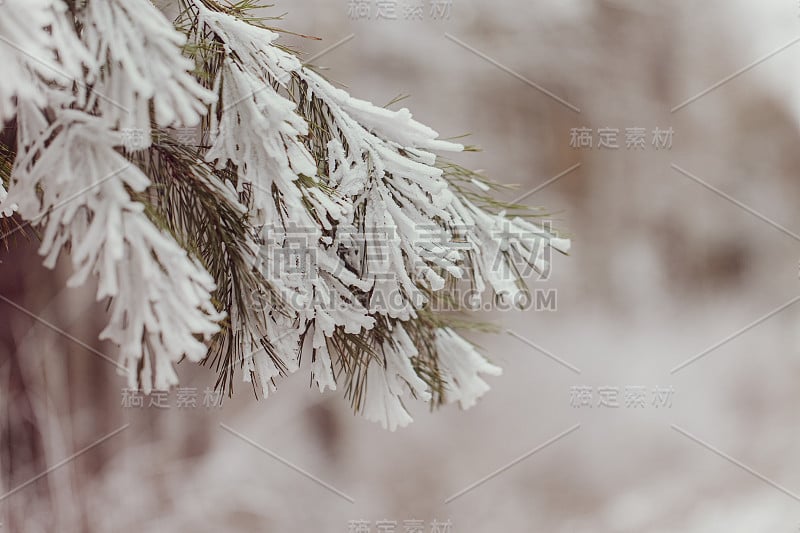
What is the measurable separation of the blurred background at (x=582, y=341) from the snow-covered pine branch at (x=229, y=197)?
740mm

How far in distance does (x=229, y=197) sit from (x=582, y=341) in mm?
937

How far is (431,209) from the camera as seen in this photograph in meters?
0.33

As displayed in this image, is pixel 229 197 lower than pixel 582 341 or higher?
higher

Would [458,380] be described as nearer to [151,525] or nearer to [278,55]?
[278,55]

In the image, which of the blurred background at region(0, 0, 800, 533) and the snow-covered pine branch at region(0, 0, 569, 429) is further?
the blurred background at region(0, 0, 800, 533)

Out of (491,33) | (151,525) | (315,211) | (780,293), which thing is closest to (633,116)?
(491,33)

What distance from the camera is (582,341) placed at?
112 centimetres

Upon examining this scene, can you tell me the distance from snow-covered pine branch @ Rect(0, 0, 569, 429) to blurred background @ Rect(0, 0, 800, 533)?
740 millimetres

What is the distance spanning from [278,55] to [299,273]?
4.4 inches

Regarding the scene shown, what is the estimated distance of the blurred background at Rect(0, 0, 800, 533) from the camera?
1.07m

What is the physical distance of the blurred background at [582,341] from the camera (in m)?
1.07

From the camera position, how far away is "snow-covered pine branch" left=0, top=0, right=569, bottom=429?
→ 9.5 inches

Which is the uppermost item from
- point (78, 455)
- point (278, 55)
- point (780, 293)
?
point (278, 55)

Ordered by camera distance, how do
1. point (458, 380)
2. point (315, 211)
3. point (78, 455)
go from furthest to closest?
1. point (78, 455)
2. point (458, 380)
3. point (315, 211)
